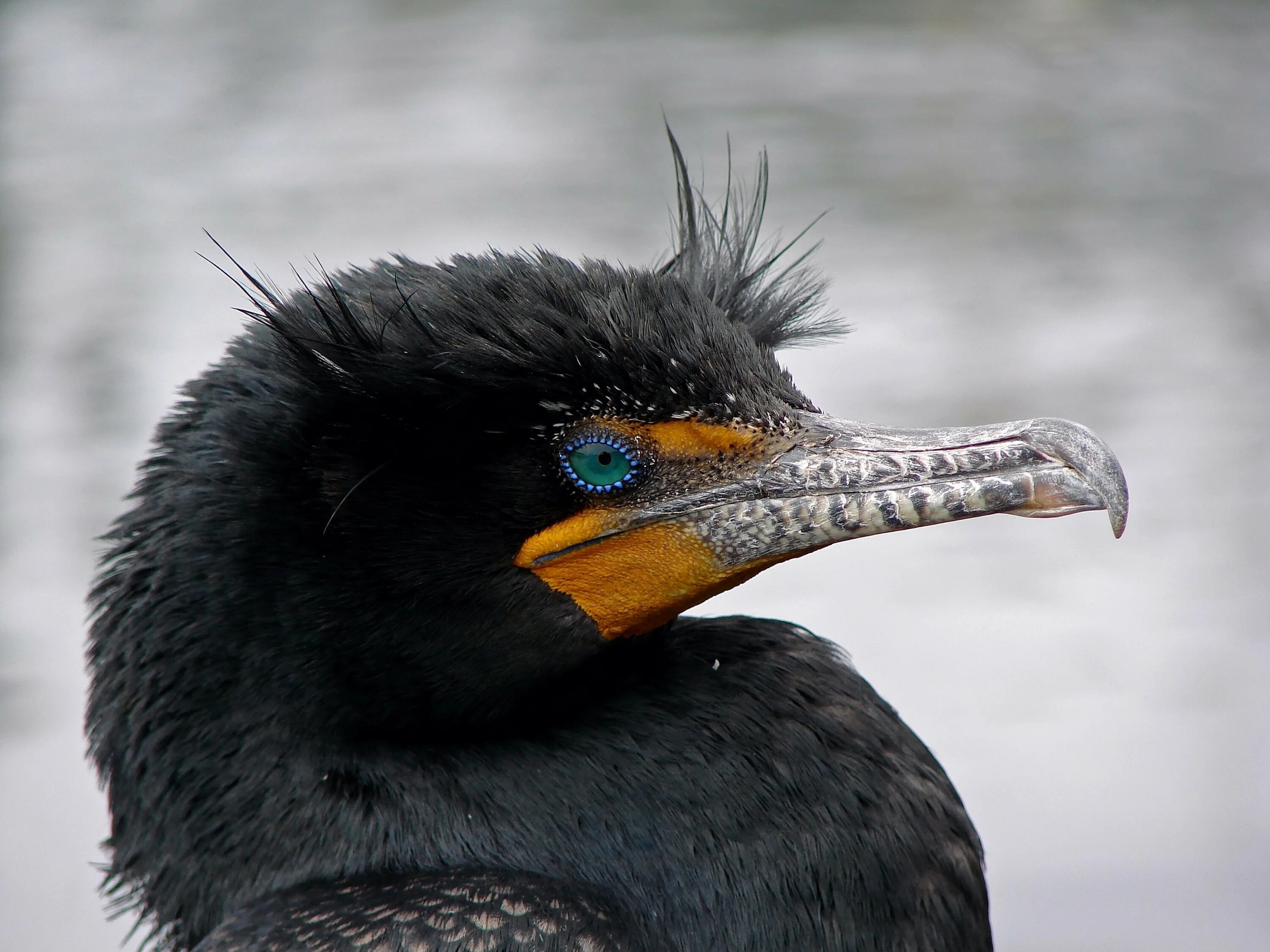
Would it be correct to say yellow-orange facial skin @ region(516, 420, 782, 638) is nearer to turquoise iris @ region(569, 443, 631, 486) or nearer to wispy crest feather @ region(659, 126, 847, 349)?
turquoise iris @ region(569, 443, 631, 486)

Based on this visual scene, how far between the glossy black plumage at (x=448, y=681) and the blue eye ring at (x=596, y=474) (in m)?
0.02

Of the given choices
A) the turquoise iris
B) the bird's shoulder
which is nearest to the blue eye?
the turquoise iris

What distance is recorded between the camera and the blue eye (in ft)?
6.46

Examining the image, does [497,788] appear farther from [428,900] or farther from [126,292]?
[126,292]

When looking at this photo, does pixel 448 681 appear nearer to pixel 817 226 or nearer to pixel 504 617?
pixel 504 617

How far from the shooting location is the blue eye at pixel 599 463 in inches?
77.5

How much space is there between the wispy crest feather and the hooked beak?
14.0 inches

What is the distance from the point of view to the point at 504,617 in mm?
2018

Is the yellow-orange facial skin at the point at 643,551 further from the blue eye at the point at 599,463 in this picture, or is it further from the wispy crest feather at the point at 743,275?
the wispy crest feather at the point at 743,275

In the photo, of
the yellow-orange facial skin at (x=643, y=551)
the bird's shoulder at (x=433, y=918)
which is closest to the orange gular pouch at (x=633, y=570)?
the yellow-orange facial skin at (x=643, y=551)

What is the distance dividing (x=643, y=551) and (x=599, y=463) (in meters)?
0.15

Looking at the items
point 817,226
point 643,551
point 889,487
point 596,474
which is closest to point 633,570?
point 643,551

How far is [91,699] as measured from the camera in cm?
216

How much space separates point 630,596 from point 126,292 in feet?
19.5
